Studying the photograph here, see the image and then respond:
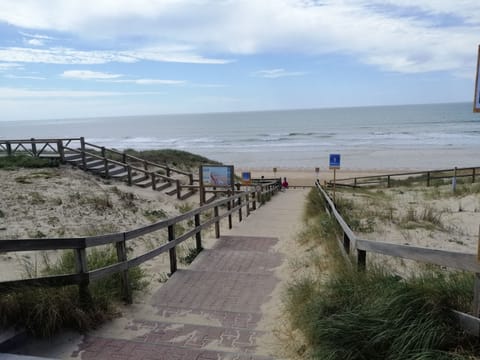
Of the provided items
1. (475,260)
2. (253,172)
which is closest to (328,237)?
(475,260)

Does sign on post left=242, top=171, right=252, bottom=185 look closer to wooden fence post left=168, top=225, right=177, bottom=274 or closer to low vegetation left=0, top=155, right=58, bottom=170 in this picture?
low vegetation left=0, top=155, right=58, bottom=170

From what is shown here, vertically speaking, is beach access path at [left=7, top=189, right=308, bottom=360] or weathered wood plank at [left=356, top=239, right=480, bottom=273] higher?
weathered wood plank at [left=356, top=239, right=480, bottom=273]

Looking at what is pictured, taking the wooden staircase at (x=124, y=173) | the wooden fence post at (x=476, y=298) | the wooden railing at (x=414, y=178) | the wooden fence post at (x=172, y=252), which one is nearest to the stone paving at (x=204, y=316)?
the wooden fence post at (x=172, y=252)

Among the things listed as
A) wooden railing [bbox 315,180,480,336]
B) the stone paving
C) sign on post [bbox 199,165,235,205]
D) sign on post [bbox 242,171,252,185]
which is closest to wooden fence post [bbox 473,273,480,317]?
wooden railing [bbox 315,180,480,336]

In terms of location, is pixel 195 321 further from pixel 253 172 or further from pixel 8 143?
pixel 253 172

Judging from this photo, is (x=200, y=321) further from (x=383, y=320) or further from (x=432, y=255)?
(x=432, y=255)

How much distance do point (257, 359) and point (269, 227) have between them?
761 cm

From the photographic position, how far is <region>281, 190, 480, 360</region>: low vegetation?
2611 mm

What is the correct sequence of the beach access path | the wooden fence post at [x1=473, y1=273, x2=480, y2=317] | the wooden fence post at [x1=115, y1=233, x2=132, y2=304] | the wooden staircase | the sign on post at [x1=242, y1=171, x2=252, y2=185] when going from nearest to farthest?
the wooden fence post at [x1=473, y1=273, x2=480, y2=317] → the beach access path → the wooden fence post at [x1=115, y1=233, x2=132, y2=304] → the wooden staircase → the sign on post at [x1=242, y1=171, x2=252, y2=185]

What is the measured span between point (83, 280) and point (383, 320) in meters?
2.88

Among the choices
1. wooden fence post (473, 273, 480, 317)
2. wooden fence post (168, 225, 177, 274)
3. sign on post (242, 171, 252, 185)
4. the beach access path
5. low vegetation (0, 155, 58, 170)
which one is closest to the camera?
wooden fence post (473, 273, 480, 317)

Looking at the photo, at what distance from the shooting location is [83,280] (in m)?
3.85

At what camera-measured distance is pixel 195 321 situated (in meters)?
4.15

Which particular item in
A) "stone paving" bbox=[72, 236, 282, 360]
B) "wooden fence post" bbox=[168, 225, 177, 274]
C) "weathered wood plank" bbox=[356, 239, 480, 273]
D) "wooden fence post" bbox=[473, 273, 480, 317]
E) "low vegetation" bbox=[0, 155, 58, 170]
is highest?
"low vegetation" bbox=[0, 155, 58, 170]
